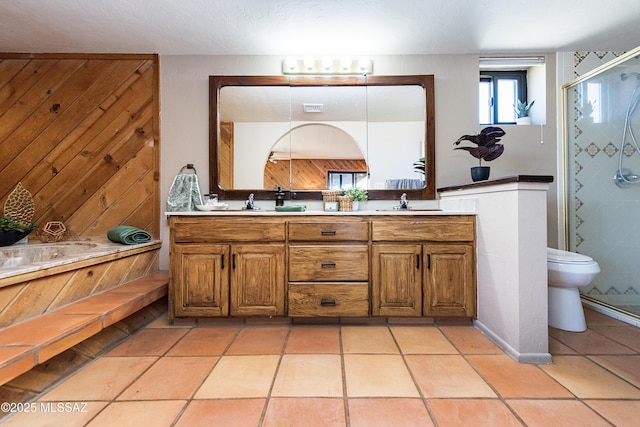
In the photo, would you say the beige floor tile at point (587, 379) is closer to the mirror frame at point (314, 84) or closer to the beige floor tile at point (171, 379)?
the mirror frame at point (314, 84)

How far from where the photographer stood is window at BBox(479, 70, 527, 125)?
2.59m

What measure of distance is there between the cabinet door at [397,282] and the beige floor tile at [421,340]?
Result: 106 millimetres

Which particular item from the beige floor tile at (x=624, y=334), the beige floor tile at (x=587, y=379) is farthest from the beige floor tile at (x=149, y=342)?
the beige floor tile at (x=624, y=334)

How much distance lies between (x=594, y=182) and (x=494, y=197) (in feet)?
4.56

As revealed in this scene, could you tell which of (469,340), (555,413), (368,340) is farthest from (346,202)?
(555,413)

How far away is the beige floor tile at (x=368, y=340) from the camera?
1.65 m

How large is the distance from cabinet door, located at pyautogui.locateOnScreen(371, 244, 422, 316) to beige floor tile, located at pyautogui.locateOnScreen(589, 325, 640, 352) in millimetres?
1154

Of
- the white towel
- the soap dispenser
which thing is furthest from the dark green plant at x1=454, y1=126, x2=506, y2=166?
the white towel

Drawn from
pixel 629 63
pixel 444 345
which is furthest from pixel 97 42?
pixel 629 63

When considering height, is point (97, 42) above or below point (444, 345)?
above

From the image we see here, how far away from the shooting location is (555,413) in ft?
3.75

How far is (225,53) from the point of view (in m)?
2.46

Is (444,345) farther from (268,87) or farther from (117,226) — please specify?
(117,226)

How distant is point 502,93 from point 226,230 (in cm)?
264
